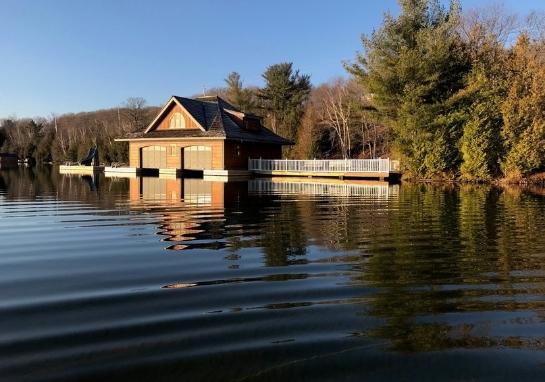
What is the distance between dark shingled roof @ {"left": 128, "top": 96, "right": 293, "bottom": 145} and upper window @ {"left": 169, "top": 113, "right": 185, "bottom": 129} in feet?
1.80

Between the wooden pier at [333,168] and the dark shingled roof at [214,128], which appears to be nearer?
the wooden pier at [333,168]

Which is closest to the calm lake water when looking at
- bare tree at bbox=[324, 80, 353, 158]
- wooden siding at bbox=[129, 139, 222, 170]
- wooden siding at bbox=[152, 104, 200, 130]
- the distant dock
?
wooden siding at bbox=[129, 139, 222, 170]

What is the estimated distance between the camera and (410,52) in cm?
2903

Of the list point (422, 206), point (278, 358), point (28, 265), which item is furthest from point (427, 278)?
point (422, 206)

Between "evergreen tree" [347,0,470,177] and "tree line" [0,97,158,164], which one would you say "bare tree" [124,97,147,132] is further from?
"evergreen tree" [347,0,470,177]

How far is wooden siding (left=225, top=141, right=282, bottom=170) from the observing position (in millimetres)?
35750

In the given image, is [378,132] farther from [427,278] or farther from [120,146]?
[427,278]

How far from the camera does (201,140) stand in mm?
36312

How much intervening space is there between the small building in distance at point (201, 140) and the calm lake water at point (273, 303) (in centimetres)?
2631

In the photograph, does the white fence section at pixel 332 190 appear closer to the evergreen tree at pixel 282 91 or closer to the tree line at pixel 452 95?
the tree line at pixel 452 95

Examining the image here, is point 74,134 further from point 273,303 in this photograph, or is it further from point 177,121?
point 273,303

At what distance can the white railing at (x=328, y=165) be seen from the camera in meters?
30.5

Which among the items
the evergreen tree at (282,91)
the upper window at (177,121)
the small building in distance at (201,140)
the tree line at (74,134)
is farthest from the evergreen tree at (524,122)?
the tree line at (74,134)

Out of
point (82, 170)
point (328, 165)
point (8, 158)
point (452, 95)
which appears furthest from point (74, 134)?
point (452, 95)
